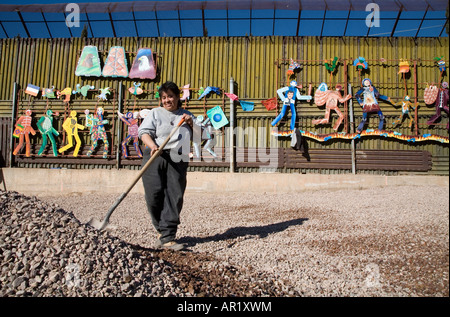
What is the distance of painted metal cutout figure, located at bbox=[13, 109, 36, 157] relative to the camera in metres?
10.7

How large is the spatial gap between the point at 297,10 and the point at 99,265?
35.6 feet

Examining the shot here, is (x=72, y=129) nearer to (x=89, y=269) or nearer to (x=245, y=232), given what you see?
(x=245, y=232)

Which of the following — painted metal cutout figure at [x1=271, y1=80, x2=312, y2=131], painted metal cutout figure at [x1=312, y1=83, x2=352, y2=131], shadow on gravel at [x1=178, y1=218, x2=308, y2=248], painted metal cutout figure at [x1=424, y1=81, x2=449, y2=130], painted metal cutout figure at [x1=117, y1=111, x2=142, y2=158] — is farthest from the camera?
painted metal cutout figure at [x1=117, y1=111, x2=142, y2=158]

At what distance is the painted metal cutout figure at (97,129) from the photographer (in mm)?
10445

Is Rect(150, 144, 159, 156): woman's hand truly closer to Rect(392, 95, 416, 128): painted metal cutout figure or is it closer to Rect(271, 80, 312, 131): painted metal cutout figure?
Rect(271, 80, 312, 131): painted metal cutout figure

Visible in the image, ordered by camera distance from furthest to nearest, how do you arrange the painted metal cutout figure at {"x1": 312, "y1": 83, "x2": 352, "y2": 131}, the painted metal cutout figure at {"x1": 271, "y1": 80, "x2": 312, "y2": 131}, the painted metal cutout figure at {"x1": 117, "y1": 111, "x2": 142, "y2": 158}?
1. the painted metal cutout figure at {"x1": 117, "y1": 111, "x2": 142, "y2": 158}
2. the painted metal cutout figure at {"x1": 271, "y1": 80, "x2": 312, "y2": 131}
3. the painted metal cutout figure at {"x1": 312, "y1": 83, "x2": 352, "y2": 131}

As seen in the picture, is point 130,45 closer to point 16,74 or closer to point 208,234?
point 16,74

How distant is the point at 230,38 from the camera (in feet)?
35.7

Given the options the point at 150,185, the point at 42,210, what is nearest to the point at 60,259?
the point at 42,210

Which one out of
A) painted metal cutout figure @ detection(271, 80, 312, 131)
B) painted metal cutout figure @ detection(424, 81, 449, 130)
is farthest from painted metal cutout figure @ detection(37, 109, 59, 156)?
painted metal cutout figure @ detection(424, 81, 449, 130)

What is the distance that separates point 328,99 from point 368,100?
121 cm

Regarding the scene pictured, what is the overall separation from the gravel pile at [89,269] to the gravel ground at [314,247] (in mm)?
28

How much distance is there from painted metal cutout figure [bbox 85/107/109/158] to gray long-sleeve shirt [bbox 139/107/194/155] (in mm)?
7202

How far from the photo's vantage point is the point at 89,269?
92.3 inches
